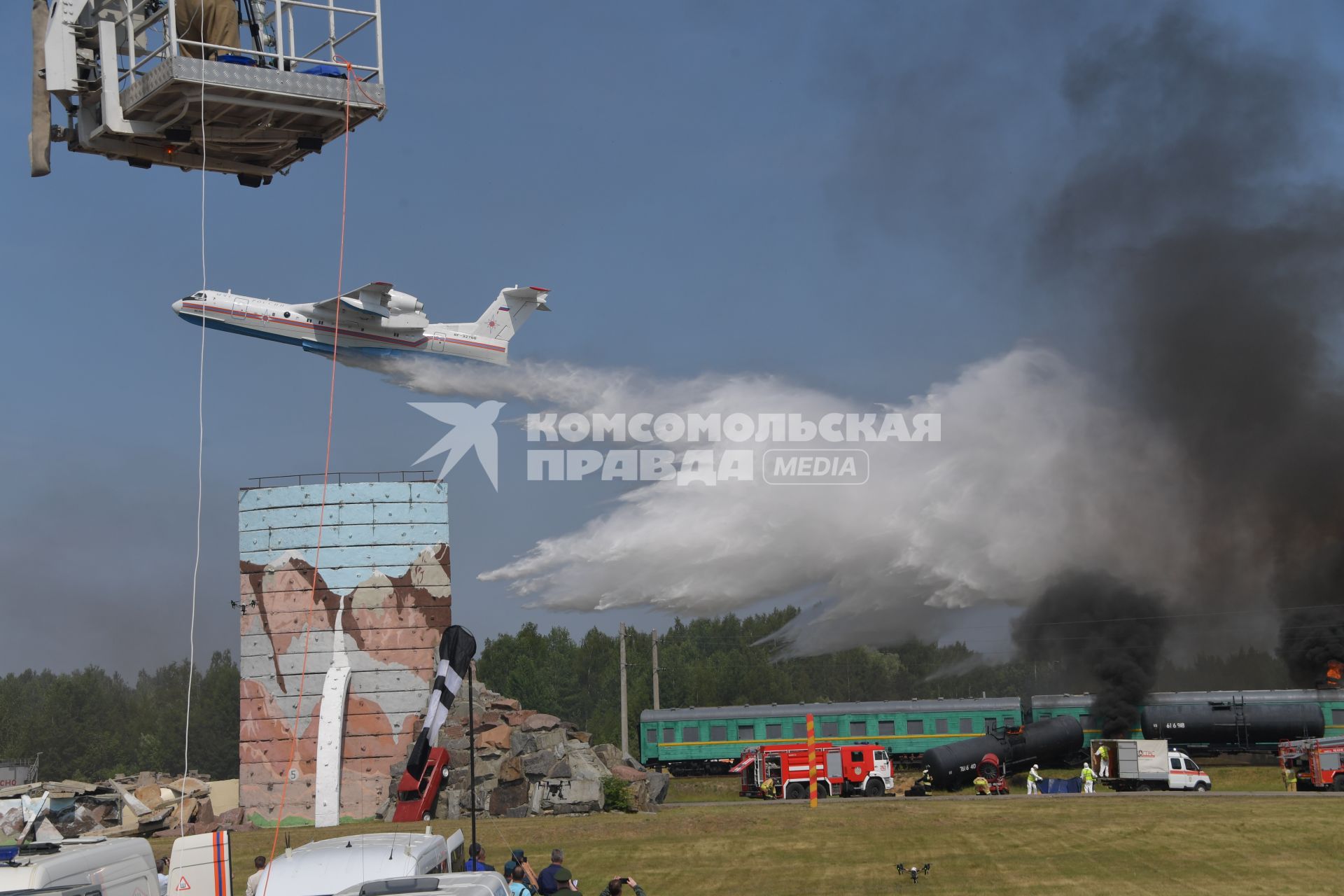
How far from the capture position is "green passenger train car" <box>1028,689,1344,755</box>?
5966 cm

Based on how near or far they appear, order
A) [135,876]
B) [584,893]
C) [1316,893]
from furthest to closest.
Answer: [584,893] → [1316,893] → [135,876]

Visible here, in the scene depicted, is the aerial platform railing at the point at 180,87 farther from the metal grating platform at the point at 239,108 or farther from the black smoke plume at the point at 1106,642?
the black smoke plume at the point at 1106,642

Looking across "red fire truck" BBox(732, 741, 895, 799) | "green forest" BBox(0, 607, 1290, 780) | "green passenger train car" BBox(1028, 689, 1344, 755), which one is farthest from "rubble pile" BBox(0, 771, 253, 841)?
"green forest" BBox(0, 607, 1290, 780)

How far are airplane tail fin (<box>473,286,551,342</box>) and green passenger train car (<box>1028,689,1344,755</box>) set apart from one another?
1269 inches

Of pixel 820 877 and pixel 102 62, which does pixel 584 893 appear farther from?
pixel 102 62

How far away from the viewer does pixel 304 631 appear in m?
55.3

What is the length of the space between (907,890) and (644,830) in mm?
13579

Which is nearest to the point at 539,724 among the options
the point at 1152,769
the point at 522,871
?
the point at 1152,769

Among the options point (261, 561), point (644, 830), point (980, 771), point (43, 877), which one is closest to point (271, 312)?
point (261, 561)

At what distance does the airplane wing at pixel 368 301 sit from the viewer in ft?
189

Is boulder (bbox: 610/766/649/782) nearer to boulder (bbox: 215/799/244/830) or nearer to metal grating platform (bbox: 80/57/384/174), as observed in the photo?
boulder (bbox: 215/799/244/830)

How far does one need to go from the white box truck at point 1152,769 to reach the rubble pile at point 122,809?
3263 cm

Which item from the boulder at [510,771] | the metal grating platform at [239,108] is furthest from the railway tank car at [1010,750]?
the metal grating platform at [239,108]

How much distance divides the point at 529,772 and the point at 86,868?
123 feet
